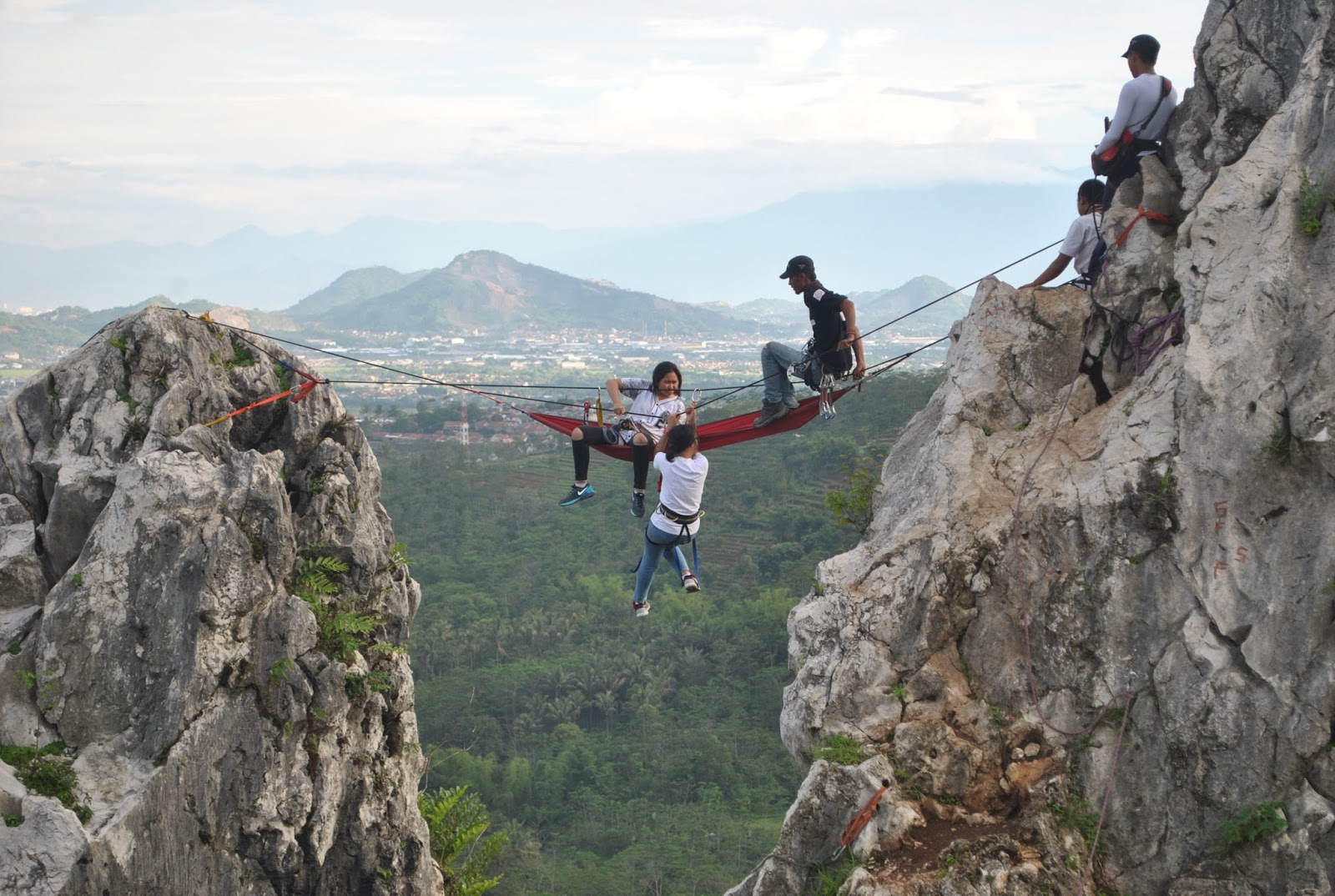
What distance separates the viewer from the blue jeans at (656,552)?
912cm

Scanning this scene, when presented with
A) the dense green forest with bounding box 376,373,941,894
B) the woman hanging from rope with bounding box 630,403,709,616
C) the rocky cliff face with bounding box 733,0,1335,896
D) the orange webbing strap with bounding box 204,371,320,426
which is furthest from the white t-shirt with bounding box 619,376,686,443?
the dense green forest with bounding box 376,373,941,894

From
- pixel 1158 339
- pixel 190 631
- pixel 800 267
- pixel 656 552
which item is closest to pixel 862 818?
pixel 656 552

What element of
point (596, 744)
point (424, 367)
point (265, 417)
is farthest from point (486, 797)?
point (424, 367)

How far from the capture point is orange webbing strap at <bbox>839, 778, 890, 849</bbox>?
6.90 metres

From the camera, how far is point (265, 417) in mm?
10758

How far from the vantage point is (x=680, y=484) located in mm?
8867

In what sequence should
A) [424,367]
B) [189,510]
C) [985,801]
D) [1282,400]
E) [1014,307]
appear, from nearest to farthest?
[1282,400] → [985,801] → [1014,307] → [189,510] → [424,367]

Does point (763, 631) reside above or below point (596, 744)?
above

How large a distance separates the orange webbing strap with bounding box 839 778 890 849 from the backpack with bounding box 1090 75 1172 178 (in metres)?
4.82

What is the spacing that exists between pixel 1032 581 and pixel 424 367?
108 metres

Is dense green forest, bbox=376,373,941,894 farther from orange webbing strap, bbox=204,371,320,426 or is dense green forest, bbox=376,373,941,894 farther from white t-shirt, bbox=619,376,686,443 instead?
orange webbing strap, bbox=204,371,320,426

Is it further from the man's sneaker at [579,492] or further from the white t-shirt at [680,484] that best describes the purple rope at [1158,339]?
the man's sneaker at [579,492]

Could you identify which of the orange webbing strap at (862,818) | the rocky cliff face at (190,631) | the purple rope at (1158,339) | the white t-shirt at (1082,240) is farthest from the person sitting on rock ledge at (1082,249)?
the rocky cliff face at (190,631)

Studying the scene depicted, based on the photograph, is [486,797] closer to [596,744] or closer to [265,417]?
[596,744]
